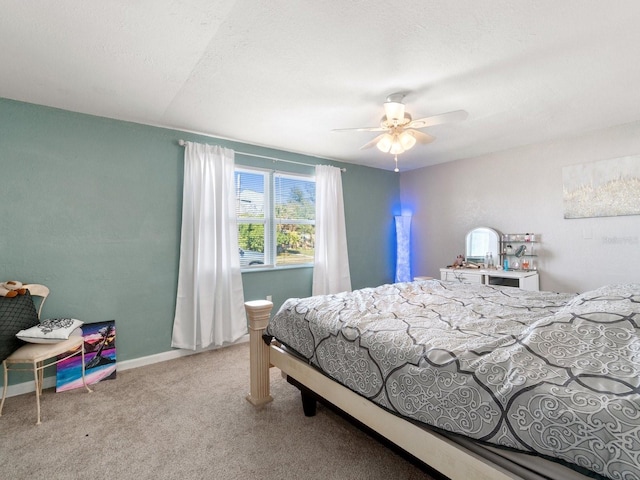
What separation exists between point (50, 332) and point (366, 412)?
2313 mm

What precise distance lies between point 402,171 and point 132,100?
3.99 metres

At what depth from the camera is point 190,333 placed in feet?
10.6

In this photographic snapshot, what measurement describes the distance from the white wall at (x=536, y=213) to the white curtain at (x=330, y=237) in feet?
4.76

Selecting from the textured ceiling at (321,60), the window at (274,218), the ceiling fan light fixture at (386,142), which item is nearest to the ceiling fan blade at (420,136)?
Result: the ceiling fan light fixture at (386,142)

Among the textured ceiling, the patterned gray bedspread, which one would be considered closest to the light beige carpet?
the patterned gray bedspread

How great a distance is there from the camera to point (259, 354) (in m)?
2.25

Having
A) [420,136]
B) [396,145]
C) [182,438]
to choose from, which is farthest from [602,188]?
[182,438]

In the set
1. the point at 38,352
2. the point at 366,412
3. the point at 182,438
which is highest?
the point at 38,352

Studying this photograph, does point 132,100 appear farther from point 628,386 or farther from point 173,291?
point 628,386

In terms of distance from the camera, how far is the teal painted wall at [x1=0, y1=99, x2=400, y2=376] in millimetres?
2518

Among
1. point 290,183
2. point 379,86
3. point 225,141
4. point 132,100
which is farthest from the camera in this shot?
point 290,183

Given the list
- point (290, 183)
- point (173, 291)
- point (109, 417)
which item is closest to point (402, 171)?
point (290, 183)

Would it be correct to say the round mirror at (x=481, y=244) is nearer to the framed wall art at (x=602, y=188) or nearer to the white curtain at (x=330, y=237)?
the framed wall art at (x=602, y=188)

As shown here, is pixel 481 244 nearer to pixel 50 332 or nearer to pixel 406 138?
pixel 406 138
